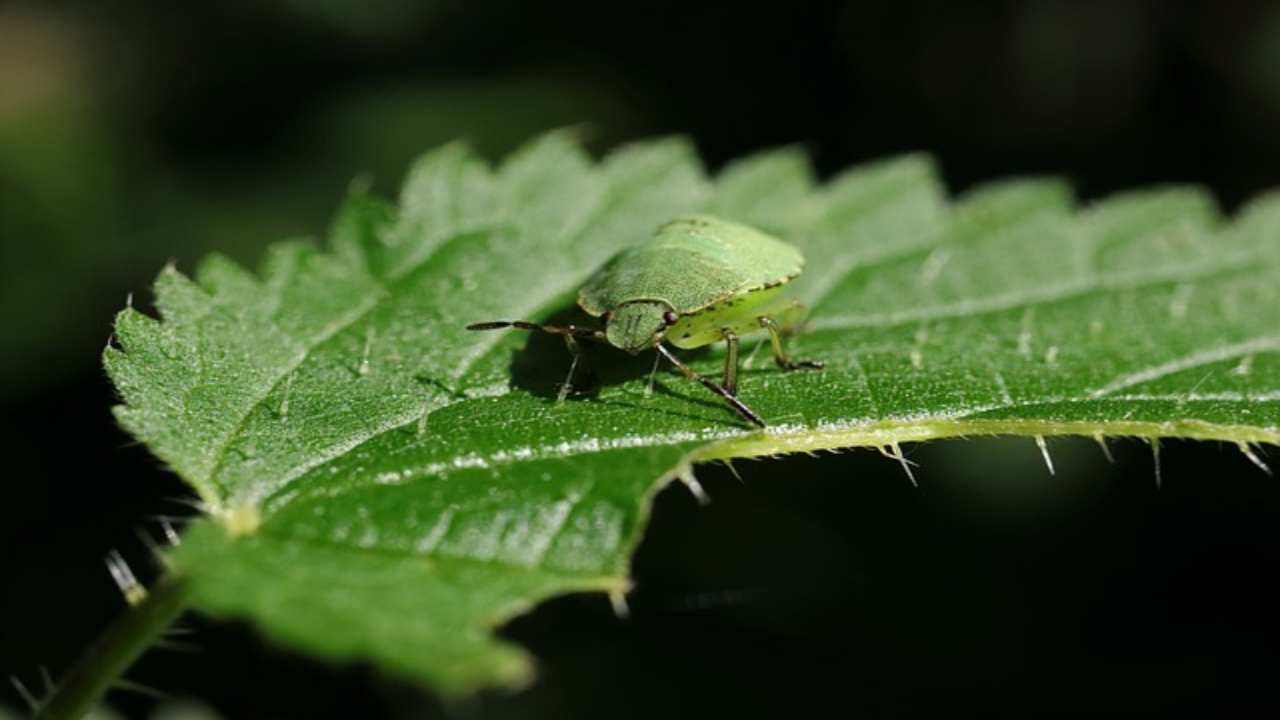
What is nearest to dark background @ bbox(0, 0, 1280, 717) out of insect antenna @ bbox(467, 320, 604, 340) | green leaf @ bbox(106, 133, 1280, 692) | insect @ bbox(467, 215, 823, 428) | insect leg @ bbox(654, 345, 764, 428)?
green leaf @ bbox(106, 133, 1280, 692)

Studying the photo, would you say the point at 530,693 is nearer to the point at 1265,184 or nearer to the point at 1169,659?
the point at 1169,659

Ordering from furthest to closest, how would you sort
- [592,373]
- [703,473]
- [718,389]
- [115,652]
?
[703,473]
[592,373]
[718,389]
[115,652]

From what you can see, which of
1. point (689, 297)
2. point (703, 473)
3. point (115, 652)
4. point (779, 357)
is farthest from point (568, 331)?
point (703, 473)

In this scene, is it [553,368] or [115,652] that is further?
[553,368]

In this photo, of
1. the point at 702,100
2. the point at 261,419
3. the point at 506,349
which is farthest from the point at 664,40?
the point at 261,419

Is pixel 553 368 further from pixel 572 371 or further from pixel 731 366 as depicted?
pixel 731 366

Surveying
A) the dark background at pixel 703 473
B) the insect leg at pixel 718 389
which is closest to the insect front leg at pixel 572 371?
the insect leg at pixel 718 389

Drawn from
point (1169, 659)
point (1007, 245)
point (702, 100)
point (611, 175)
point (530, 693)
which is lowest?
point (1169, 659)
